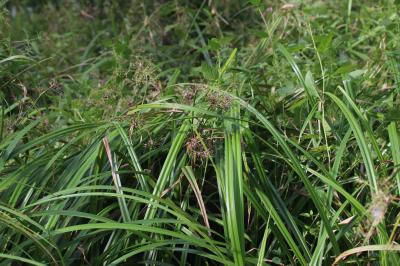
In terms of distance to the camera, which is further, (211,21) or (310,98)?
(211,21)

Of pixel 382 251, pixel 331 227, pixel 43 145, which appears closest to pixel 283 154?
pixel 331 227

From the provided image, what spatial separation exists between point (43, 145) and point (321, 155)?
39.5 inches

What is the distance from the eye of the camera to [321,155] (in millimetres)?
2307

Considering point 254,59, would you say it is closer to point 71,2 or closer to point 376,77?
point 376,77

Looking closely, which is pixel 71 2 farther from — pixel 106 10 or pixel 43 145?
pixel 43 145

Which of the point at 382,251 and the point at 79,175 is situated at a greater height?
the point at 79,175

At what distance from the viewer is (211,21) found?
394 centimetres

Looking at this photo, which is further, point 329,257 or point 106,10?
point 106,10

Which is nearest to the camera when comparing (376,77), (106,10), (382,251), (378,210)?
(378,210)

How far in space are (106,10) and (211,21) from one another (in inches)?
40.7

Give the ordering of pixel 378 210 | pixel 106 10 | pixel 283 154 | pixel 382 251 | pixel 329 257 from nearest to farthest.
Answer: pixel 378 210, pixel 382 251, pixel 329 257, pixel 283 154, pixel 106 10

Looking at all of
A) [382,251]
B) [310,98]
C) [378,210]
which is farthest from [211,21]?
[378,210]

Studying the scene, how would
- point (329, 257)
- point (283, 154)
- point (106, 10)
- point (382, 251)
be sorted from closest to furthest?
point (382, 251), point (329, 257), point (283, 154), point (106, 10)

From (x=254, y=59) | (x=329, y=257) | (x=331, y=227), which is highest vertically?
(x=254, y=59)
